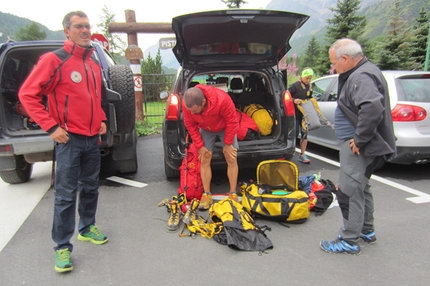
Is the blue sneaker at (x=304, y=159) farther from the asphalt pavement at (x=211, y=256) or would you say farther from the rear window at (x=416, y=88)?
the rear window at (x=416, y=88)

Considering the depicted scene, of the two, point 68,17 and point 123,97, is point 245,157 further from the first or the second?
point 68,17

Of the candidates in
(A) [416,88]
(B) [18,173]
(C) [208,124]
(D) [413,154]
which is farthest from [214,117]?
(B) [18,173]

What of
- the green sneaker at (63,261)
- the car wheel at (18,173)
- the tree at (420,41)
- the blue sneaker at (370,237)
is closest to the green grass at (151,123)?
the car wheel at (18,173)

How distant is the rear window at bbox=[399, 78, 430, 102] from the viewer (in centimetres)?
384

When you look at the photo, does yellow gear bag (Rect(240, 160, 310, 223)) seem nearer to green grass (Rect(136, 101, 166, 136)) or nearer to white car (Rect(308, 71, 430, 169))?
white car (Rect(308, 71, 430, 169))

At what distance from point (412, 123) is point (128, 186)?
3974 mm

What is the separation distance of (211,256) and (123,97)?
2215mm

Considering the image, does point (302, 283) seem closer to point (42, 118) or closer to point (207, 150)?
point (207, 150)

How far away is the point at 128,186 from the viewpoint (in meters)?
4.09

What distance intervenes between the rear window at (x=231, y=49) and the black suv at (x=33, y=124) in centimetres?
97

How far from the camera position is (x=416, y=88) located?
154 inches

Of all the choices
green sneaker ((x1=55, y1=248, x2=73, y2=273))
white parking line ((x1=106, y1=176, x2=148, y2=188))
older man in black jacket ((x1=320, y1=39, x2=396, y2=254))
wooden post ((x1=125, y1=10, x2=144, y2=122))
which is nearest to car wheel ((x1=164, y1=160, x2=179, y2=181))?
white parking line ((x1=106, y1=176, x2=148, y2=188))

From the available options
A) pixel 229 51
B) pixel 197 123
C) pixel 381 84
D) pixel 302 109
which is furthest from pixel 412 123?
pixel 197 123

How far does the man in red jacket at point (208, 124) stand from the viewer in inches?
114
